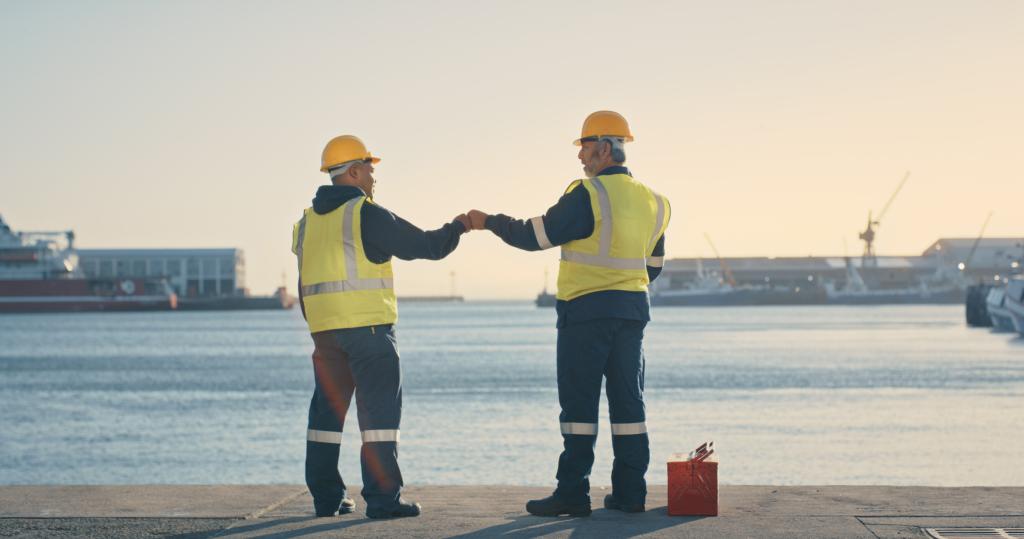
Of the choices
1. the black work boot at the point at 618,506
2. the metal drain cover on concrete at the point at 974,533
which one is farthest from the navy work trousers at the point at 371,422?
the metal drain cover on concrete at the point at 974,533

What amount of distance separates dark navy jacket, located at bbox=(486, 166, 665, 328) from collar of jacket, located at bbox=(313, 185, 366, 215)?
707 mm

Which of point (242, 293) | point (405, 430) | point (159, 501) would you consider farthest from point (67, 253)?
point (159, 501)

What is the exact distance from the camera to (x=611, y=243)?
630cm

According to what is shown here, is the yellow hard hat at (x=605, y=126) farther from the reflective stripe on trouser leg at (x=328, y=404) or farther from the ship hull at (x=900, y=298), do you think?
the ship hull at (x=900, y=298)

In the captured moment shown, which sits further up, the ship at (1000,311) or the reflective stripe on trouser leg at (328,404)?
the reflective stripe on trouser leg at (328,404)

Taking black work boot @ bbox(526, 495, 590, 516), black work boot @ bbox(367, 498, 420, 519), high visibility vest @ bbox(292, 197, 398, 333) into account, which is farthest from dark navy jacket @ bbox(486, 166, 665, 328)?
black work boot @ bbox(367, 498, 420, 519)

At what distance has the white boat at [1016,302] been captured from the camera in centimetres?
6675

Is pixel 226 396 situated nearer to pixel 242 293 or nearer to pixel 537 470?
pixel 537 470

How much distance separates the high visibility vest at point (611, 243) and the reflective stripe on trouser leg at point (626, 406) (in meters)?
0.25

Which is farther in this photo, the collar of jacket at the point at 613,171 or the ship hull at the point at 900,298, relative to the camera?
the ship hull at the point at 900,298

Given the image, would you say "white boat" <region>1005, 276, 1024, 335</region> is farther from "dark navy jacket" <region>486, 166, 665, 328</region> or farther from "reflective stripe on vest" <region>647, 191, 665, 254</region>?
"dark navy jacket" <region>486, 166, 665, 328</region>

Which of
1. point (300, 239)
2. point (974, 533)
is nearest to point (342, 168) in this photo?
point (300, 239)

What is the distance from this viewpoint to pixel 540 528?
5691mm

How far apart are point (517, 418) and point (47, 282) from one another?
120 m
